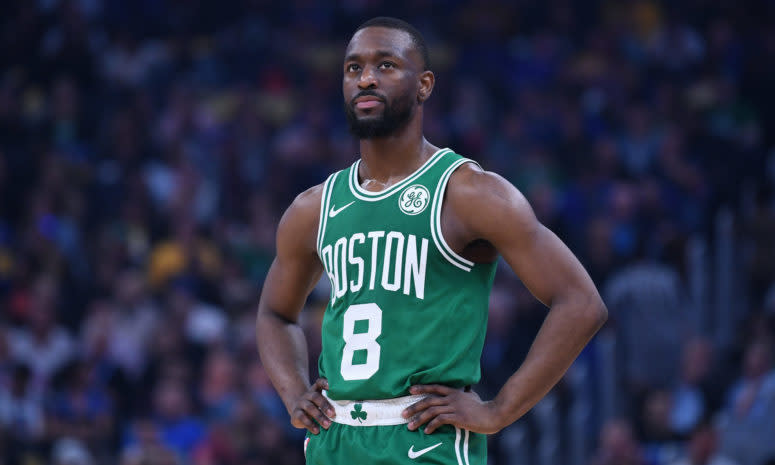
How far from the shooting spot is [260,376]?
8977 mm

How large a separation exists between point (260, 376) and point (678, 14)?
21.0ft

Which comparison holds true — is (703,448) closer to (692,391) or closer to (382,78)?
(692,391)

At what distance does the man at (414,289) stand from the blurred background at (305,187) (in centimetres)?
435

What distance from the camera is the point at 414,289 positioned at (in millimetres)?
3521

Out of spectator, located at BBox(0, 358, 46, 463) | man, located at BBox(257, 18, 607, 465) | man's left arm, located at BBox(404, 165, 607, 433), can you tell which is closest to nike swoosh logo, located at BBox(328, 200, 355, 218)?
man, located at BBox(257, 18, 607, 465)

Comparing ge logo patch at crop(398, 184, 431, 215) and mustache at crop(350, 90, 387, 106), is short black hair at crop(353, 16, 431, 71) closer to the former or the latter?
mustache at crop(350, 90, 387, 106)

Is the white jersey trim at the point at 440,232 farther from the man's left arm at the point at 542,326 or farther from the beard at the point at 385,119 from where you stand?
the beard at the point at 385,119

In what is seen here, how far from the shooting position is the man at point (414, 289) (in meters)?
3.45

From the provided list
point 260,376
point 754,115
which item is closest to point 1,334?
point 260,376

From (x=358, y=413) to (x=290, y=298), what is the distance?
67 centimetres

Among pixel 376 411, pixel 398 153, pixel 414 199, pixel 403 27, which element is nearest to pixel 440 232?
pixel 414 199

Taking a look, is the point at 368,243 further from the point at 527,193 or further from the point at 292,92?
the point at 292,92

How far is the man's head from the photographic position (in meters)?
3.60

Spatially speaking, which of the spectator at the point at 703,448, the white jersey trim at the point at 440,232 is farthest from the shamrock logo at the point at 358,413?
the spectator at the point at 703,448
